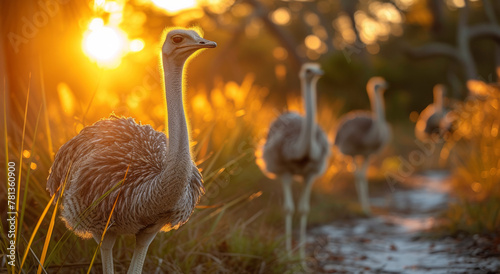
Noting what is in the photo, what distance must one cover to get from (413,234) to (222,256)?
357 cm

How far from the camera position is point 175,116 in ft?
10.9

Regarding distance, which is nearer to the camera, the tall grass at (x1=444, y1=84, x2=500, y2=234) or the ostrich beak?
the ostrich beak

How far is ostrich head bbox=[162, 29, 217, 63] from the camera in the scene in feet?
11.0

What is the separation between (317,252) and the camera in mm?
6812

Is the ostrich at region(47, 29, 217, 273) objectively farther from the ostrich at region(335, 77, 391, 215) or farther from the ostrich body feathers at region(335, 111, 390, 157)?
the ostrich body feathers at region(335, 111, 390, 157)

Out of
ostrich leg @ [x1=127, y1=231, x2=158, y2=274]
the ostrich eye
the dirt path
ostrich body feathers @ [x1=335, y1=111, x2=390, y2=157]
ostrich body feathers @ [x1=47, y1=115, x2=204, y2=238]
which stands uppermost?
the ostrich eye

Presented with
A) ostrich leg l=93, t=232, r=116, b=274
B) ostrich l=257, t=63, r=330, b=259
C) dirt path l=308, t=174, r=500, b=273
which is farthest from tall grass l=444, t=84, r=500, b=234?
ostrich leg l=93, t=232, r=116, b=274

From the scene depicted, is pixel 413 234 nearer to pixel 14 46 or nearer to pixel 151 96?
pixel 151 96

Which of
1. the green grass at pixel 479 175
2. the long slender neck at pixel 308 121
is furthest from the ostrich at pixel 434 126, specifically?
the long slender neck at pixel 308 121

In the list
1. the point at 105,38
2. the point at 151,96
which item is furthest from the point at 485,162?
the point at 105,38

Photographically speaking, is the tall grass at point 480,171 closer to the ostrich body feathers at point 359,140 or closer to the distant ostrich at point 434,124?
the ostrich body feathers at point 359,140

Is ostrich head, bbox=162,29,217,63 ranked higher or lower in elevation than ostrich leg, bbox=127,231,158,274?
higher

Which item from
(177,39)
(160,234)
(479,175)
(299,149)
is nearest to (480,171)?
(479,175)

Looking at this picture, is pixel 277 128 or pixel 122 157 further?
pixel 277 128
